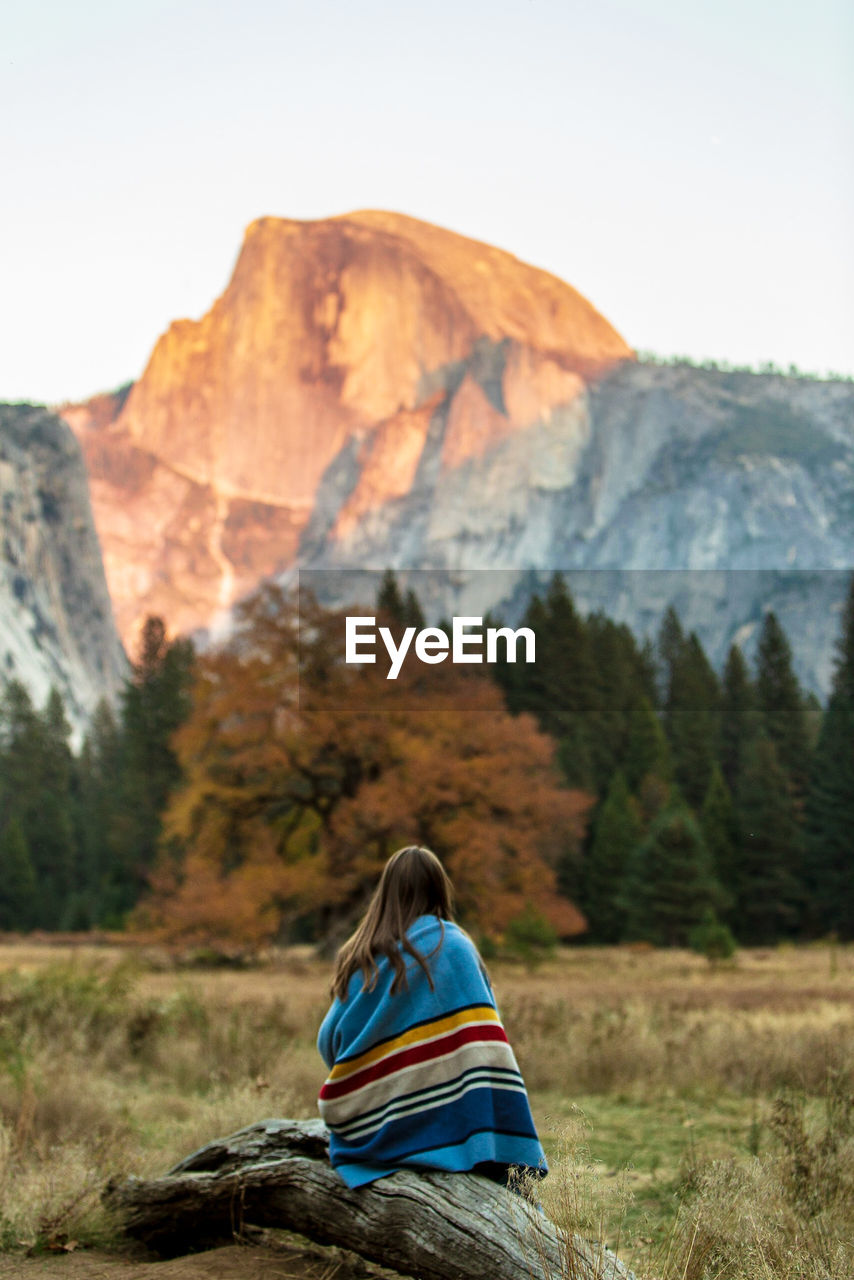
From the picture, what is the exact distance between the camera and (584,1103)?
380 inches

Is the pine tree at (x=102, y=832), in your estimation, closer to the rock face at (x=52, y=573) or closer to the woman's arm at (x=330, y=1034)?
the rock face at (x=52, y=573)

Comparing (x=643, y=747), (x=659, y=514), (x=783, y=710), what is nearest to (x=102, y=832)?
(x=643, y=747)

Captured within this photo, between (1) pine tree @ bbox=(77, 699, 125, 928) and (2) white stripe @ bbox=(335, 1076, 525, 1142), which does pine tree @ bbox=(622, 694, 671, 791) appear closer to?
(1) pine tree @ bbox=(77, 699, 125, 928)

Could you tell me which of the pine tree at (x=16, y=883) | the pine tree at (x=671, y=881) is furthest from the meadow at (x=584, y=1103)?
the pine tree at (x=16, y=883)

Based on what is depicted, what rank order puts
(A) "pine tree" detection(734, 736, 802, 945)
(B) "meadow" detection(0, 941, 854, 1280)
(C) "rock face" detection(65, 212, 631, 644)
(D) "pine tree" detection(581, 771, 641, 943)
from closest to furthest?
(B) "meadow" detection(0, 941, 854, 1280)
(D) "pine tree" detection(581, 771, 641, 943)
(A) "pine tree" detection(734, 736, 802, 945)
(C) "rock face" detection(65, 212, 631, 644)

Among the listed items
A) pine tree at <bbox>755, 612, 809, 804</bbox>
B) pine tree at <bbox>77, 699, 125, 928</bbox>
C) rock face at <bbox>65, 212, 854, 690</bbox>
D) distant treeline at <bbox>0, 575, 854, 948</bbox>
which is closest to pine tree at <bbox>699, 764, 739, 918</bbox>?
distant treeline at <bbox>0, 575, 854, 948</bbox>

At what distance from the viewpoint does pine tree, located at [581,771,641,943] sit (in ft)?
153

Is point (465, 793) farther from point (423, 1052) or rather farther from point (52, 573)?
point (52, 573)

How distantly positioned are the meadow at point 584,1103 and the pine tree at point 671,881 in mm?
22931

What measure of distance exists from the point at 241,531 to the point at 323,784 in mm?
140170

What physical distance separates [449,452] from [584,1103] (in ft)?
476

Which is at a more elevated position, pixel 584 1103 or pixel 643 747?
pixel 643 747

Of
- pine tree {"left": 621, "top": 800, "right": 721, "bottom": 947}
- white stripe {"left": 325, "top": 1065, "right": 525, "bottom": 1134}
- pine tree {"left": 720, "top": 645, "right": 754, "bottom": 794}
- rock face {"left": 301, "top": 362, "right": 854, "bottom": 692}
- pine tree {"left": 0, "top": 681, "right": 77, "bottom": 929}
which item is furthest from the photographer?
rock face {"left": 301, "top": 362, "right": 854, "bottom": 692}

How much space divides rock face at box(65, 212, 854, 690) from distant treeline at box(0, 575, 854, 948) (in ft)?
196
